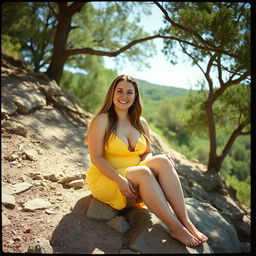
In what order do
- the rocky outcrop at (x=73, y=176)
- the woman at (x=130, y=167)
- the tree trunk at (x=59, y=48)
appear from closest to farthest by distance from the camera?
the woman at (x=130, y=167)
the rocky outcrop at (x=73, y=176)
the tree trunk at (x=59, y=48)

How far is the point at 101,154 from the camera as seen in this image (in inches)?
94.7

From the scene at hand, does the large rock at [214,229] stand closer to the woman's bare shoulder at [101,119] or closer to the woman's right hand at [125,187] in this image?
the woman's right hand at [125,187]

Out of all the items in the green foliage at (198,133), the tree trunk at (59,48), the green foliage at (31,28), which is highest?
the green foliage at (31,28)

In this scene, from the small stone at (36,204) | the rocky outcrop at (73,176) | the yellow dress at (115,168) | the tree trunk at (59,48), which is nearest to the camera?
the rocky outcrop at (73,176)

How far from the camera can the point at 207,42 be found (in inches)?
135

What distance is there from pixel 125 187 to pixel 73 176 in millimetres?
1095

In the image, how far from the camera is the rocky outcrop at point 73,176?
7.46 feet

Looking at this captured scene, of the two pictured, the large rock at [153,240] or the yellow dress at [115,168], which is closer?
the large rock at [153,240]

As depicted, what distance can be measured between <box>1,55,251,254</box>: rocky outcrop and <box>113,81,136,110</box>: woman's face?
94 centimetres

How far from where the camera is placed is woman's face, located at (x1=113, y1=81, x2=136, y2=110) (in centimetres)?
257

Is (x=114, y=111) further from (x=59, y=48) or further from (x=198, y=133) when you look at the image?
(x=198, y=133)

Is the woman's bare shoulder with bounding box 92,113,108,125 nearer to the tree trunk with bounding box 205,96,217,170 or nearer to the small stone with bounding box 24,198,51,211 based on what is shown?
the small stone with bounding box 24,198,51,211

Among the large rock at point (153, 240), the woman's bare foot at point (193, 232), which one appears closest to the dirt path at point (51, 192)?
the large rock at point (153, 240)

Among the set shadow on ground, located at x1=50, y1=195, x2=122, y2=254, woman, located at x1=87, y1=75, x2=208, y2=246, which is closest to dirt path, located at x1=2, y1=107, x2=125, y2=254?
shadow on ground, located at x1=50, y1=195, x2=122, y2=254
